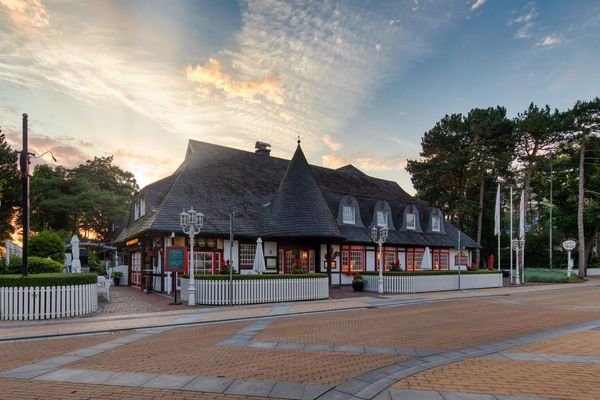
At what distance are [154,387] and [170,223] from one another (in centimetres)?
1561

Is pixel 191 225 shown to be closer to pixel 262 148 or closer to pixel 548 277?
pixel 262 148

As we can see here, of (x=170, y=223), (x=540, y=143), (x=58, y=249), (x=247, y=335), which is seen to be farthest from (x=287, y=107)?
(x=540, y=143)

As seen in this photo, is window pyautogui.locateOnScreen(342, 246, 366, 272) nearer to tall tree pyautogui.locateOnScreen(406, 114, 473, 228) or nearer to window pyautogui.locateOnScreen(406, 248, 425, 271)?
window pyautogui.locateOnScreen(406, 248, 425, 271)

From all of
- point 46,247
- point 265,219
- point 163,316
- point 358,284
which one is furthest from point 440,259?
point 46,247

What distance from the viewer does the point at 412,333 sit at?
417 inches

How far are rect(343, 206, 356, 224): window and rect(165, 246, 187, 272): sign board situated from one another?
46.5 ft

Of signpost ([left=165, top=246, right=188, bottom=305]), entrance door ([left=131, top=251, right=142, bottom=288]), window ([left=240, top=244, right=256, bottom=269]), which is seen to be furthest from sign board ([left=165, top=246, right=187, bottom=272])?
entrance door ([left=131, top=251, right=142, bottom=288])

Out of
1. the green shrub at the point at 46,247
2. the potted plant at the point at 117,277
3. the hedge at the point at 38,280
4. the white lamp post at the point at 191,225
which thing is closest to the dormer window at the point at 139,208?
the potted plant at the point at 117,277

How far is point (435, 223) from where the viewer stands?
35219 mm

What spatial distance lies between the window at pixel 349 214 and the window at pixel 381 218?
2.58 metres

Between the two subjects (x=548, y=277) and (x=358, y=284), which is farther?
(x=548, y=277)

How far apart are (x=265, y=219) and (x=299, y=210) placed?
2.49 metres

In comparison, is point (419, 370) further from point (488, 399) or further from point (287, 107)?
point (287, 107)

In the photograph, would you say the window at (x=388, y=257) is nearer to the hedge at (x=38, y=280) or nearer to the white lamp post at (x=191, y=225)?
the white lamp post at (x=191, y=225)
